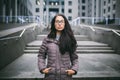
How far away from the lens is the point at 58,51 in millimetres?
3117

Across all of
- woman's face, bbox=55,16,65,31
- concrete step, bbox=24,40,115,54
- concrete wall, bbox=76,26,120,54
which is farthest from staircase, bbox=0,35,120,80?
woman's face, bbox=55,16,65,31

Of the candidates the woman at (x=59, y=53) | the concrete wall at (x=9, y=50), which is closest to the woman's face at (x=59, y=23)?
the woman at (x=59, y=53)

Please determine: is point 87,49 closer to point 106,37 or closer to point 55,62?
point 106,37

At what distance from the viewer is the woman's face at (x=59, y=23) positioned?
3.23 m

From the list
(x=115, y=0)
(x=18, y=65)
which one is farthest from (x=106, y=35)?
(x=115, y=0)

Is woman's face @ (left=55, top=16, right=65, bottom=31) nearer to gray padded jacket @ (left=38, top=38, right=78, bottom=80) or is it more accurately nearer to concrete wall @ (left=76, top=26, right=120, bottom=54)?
gray padded jacket @ (left=38, top=38, right=78, bottom=80)

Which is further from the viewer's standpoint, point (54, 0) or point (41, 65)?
point (54, 0)

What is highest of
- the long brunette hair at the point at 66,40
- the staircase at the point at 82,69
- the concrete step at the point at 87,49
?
the long brunette hair at the point at 66,40

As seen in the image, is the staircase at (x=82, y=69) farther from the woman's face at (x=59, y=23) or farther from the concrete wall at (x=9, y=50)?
the woman's face at (x=59, y=23)

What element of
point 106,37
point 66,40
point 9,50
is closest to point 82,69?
point 9,50

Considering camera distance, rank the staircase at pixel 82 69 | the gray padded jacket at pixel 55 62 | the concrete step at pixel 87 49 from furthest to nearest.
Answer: the concrete step at pixel 87 49 < the staircase at pixel 82 69 < the gray padded jacket at pixel 55 62

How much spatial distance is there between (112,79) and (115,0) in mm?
42810

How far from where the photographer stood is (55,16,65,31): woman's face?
3230 millimetres

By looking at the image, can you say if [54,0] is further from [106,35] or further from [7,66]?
[7,66]
